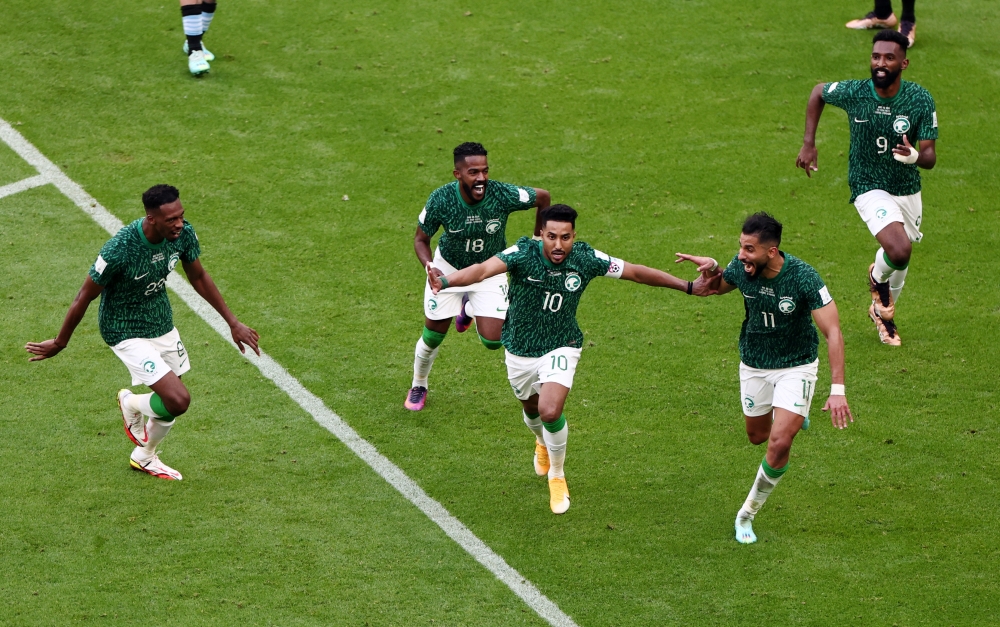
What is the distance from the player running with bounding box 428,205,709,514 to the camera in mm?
7977

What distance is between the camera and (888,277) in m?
10.4

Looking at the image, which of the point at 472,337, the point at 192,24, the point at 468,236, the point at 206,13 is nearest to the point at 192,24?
the point at 192,24

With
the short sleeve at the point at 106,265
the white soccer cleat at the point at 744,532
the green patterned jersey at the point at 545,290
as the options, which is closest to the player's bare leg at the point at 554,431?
the green patterned jersey at the point at 545,290

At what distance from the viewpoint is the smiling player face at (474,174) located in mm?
8820

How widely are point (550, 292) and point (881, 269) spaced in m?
3.77

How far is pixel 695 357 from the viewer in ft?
34.1

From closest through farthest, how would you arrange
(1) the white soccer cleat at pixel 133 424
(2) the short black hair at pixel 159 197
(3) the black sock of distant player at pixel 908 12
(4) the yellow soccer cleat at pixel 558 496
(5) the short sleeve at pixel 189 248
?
(2) the short black hair at pixel 159 197 < (5) the short sleeve at pixel 189 248 < (4) the yellow soccer cleat at pixel 558 496 < (1) the white soccer cleat at pixel 133 424 < (3) the black sock of distant player at pixel 908 12

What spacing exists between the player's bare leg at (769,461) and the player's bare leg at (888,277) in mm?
2603

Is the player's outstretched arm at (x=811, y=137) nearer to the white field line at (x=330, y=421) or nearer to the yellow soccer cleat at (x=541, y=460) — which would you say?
the yellow soccer cleat at (x=541, y=460)

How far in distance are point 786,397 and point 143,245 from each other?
4.37 metres

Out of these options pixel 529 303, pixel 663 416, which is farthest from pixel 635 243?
pixel 529 303

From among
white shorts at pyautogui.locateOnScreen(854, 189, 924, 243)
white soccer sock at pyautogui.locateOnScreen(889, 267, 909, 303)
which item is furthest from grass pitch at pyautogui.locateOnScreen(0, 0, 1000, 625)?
white shorts at pyautogui.locateOnScreen(854, 189, 924, 243)

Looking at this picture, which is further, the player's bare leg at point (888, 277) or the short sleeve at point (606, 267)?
the player's bare leg at point (888, 277)

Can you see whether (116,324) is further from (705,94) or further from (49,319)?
(705,94)
